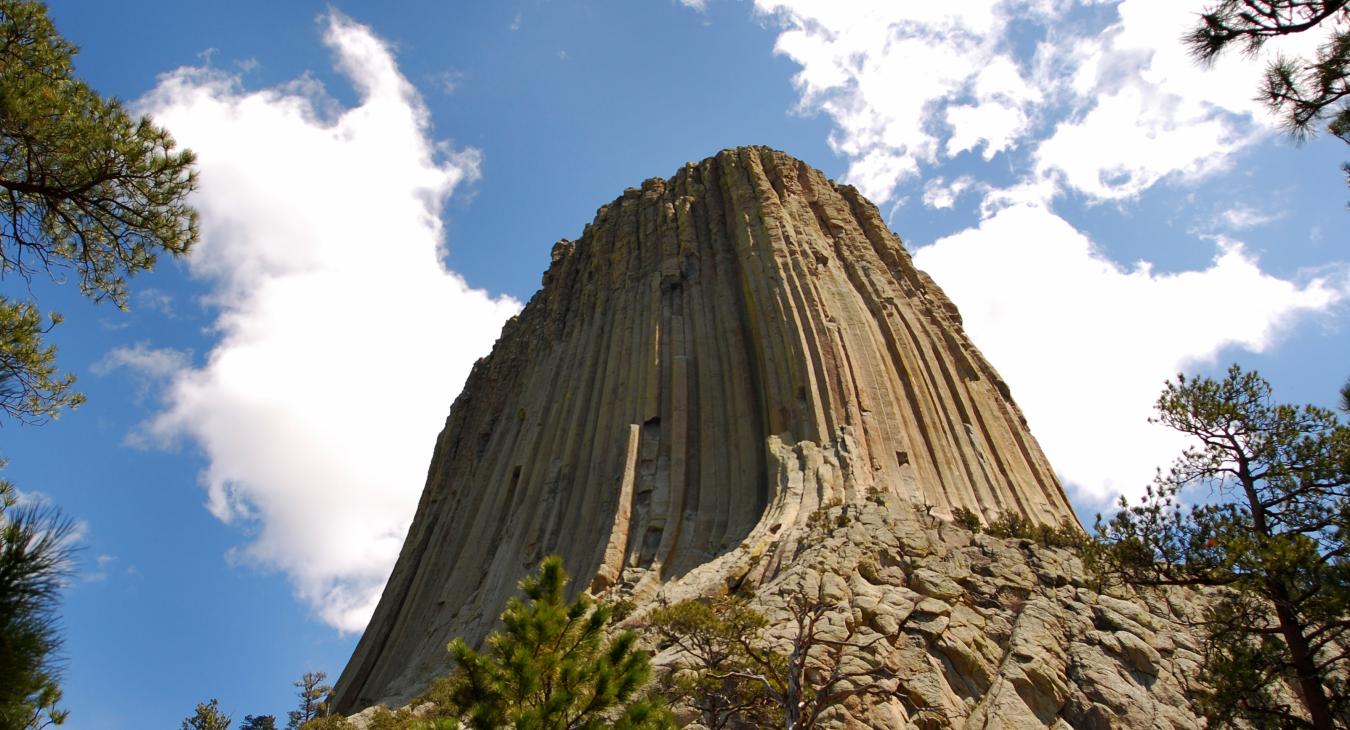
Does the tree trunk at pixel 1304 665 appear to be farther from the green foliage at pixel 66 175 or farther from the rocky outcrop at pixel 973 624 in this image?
the green foliage at pixel 66 175

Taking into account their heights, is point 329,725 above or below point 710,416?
below

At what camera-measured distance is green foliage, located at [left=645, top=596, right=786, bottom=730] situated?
14.1 meters

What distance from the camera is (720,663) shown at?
49.5 feet

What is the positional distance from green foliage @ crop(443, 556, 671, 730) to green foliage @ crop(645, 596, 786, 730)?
120 inches


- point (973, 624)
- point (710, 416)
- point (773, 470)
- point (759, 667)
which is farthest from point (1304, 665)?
point (710, 416)

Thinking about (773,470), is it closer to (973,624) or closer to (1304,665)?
(973,624)

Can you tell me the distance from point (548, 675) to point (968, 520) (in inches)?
623

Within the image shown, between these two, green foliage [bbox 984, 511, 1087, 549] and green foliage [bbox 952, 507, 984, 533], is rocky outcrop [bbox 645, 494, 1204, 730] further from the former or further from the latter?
green foliage [bbox 952, 507, 984, 533]

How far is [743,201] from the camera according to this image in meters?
38.9

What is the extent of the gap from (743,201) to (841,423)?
569 inches

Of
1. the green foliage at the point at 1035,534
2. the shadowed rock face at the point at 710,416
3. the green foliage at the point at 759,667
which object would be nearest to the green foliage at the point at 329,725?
the shadowed rock face at the point at 710,416

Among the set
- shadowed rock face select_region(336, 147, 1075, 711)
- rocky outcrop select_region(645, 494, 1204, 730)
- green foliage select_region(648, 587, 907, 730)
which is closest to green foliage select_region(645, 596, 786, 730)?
green foliage select_region(648, 587, 907, 730)

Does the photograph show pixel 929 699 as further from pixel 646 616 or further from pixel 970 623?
pixel 646 616

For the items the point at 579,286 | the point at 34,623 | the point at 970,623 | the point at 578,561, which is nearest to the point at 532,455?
the point at 578,561
